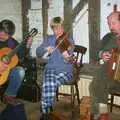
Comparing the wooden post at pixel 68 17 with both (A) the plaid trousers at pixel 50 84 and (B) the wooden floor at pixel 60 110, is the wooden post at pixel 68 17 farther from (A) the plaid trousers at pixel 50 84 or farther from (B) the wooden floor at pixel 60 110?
(B) the wooden floor at pixel 60 110

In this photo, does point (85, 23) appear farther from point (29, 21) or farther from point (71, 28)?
point (29, 21)

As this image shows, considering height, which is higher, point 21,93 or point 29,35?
point 29,35

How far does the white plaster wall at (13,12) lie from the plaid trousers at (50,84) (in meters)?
1.47

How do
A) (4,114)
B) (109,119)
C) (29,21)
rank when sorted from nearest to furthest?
1. (4,114)
2. (109,119)
3. (29,21)

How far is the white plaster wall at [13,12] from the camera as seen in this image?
5359mm

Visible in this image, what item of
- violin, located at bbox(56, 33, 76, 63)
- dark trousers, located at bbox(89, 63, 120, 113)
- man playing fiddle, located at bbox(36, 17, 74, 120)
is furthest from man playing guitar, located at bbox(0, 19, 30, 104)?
dark trousers, located at bbox(89, 63, 120, 113)

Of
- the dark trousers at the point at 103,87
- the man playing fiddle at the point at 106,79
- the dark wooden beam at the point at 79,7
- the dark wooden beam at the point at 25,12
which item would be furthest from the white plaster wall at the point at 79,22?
the dark trousers at the point at 103,87

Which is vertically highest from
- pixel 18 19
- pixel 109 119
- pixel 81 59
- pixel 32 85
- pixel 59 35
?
pixel 18 19

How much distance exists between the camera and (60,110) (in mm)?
4340

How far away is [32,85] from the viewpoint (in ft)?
15.5

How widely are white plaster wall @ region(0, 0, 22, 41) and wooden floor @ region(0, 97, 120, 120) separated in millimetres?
1269

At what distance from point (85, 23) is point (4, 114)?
183 cm

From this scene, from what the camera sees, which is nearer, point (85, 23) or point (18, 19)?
point (85, 23)

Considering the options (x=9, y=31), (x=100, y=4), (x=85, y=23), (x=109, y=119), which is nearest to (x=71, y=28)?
(x=85, y=23)
